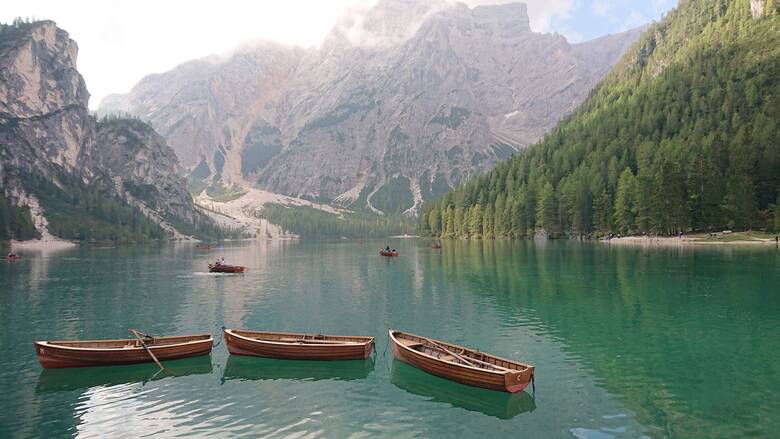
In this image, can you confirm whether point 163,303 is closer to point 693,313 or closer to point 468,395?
point 468,395

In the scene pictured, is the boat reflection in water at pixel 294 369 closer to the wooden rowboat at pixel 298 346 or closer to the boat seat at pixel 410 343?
the wooden rowboat at pixel 298 346

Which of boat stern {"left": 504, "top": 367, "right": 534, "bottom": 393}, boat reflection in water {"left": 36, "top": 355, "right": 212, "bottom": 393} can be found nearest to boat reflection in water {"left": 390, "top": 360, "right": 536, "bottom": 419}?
boat stern {"left": 504, "top": 367, "right": 534, "bottom": 393}

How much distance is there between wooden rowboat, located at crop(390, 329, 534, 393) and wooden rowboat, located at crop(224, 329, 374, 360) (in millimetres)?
3209

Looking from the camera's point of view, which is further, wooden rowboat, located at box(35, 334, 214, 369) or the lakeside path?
the lakeside path

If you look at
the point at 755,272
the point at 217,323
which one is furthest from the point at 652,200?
the point at 217,323

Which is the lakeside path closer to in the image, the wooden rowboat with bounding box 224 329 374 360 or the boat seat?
the boat seat

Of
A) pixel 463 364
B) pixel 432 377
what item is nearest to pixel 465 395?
pixel 463 364

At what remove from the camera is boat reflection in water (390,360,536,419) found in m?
29.8

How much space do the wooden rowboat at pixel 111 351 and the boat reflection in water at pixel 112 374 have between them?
0.48 meters

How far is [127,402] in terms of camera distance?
32594mm

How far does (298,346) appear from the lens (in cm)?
4034

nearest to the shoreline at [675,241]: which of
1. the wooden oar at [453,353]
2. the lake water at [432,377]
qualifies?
the lake water at [432,377]

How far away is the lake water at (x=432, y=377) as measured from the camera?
27875 millimetres

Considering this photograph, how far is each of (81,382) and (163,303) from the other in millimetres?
37411
